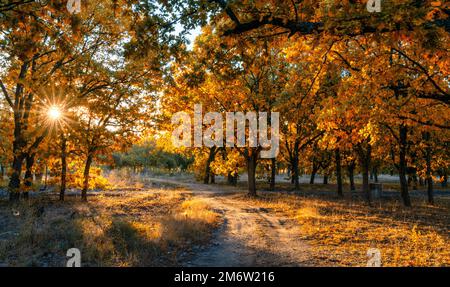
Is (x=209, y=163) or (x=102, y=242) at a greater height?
(x=209, y=163)

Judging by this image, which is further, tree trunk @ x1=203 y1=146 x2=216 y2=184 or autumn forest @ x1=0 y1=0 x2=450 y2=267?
tree trunk @ x1=203 y1=146 x2=216 y2=184

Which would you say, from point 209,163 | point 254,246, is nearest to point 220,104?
point 254,246

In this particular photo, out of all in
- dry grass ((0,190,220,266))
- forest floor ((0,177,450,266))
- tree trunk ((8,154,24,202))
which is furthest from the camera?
tree trunk ((8,154,24,202))

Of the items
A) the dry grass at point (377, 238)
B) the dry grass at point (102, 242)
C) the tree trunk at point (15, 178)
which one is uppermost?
the tree trunk at point (15, 178)

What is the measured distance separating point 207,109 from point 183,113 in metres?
1.90

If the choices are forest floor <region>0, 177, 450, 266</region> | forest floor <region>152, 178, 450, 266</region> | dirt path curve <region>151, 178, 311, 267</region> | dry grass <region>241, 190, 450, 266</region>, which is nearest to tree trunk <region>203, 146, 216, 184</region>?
dry grass <region>241, 190, 450, 266</region>

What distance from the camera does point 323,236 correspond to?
10820 millimetres

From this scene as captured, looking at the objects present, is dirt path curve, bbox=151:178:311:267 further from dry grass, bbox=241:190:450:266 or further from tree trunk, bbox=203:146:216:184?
tree trunk, bbox=203:146:216:184

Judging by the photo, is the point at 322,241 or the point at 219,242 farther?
the point at 322,241

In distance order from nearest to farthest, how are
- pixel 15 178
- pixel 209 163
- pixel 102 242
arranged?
pixel 102 242, pixel 15 178, pixel 209 163

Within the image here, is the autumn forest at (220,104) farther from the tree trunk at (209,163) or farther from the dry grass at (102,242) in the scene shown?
the tree trunk at (209,163)

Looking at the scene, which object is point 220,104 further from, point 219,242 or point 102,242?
point 102,242

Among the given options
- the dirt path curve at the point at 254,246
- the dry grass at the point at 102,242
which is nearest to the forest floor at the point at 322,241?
the dirt path curve at the point at 254,246
